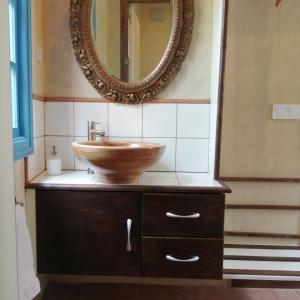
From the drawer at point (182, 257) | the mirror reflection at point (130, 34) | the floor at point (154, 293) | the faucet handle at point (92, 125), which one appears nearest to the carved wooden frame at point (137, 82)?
the mirror reflection at point (130, 34)

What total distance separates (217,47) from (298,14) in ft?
1.86

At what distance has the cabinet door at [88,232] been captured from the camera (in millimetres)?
1538

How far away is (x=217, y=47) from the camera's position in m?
1.70

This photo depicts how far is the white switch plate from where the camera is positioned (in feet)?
6.31

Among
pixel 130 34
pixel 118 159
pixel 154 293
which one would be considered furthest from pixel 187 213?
pixel 130 34

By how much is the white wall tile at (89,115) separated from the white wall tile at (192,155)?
0.46 m

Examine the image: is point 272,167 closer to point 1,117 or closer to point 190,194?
point 190,194

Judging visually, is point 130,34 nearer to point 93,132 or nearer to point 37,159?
point 93,132

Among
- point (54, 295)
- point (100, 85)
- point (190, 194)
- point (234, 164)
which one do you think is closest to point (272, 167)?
point (234, 164)

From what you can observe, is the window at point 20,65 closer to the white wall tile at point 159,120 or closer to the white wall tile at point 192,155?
the white wall tile at point 159,120

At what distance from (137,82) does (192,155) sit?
0.53 meters

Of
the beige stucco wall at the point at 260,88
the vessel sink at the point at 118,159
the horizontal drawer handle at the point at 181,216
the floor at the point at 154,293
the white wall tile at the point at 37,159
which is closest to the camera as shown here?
the vessel sink at the point at 118,159

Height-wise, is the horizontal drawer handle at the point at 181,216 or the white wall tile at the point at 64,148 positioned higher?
the white wall tile at the point at 64,148

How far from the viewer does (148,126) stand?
1891mm
